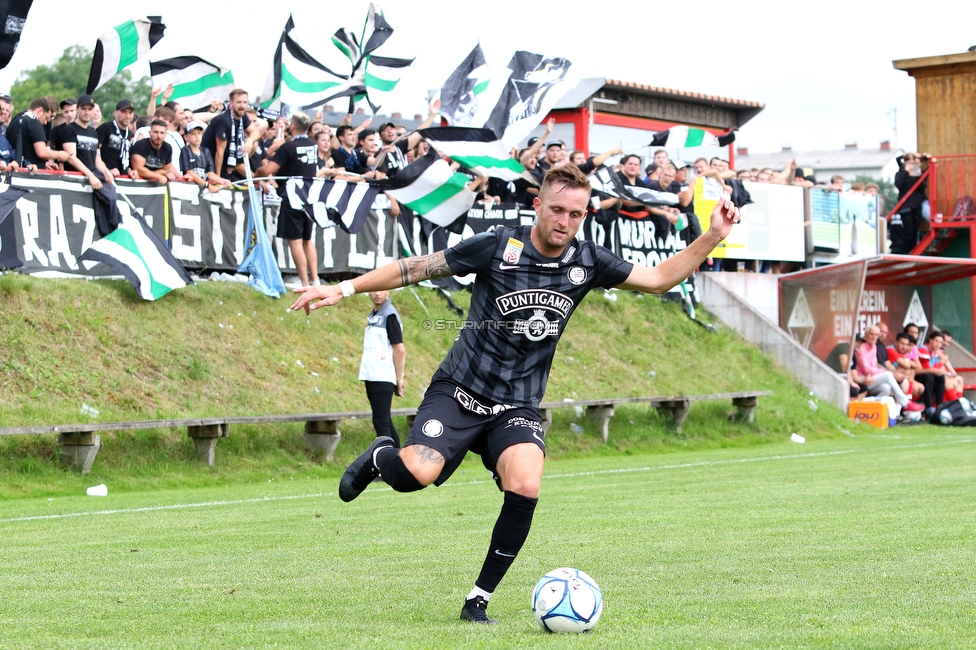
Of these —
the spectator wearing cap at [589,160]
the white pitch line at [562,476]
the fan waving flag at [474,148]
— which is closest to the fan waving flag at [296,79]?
the fan waving flag at [474,148]

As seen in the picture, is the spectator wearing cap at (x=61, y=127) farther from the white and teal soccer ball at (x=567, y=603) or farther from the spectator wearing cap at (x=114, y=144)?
the white and teal soccer ball at (x=567, y=603)

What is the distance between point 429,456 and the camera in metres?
6.33

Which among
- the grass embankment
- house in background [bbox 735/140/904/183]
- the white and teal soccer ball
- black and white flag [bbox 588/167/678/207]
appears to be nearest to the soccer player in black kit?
the white and teal soccer ball

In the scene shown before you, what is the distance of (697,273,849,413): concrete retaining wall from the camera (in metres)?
24.9

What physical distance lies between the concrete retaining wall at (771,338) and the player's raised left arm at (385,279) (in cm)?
1956

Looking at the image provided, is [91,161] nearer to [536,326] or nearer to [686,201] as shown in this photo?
[536,326]

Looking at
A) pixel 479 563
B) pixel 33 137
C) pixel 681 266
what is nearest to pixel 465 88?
pixel 33 137

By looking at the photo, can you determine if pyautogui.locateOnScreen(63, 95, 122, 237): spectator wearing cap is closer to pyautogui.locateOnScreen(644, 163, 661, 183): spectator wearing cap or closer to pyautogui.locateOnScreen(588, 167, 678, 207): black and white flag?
pyautogui.locateOnScreen(588, 167, 678, 207): black and white flag

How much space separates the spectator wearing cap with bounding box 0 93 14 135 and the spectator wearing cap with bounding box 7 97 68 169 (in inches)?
5.1

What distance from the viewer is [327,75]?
19703 mm

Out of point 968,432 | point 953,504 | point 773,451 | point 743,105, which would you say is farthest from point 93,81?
point 743,105

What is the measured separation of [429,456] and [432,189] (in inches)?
511

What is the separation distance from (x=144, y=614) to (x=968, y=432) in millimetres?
20552

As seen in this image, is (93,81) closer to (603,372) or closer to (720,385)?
(603,372)
